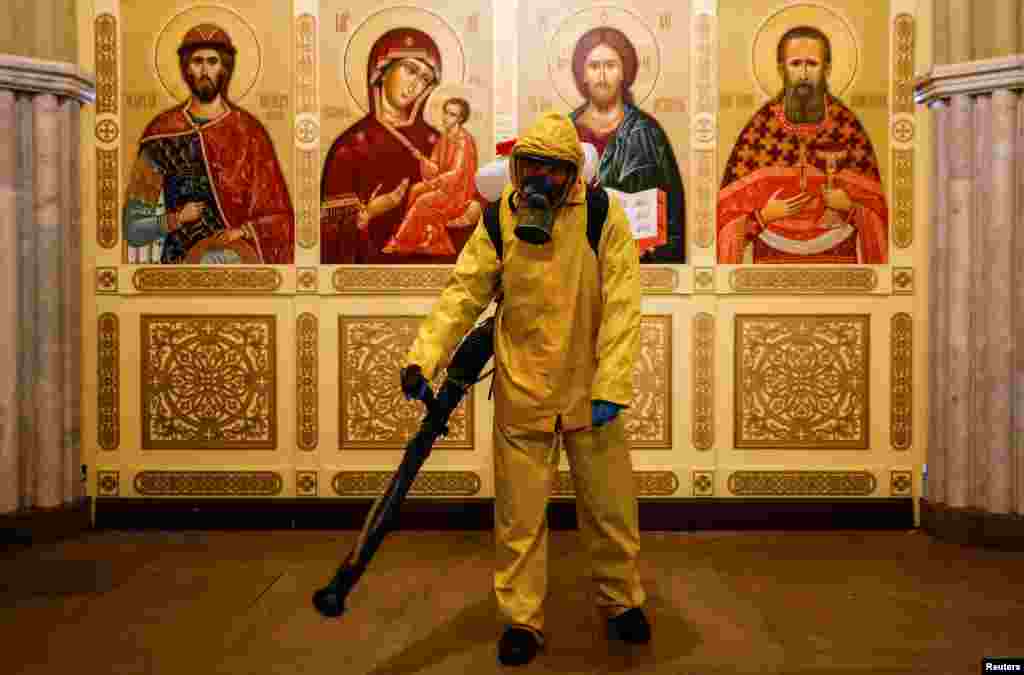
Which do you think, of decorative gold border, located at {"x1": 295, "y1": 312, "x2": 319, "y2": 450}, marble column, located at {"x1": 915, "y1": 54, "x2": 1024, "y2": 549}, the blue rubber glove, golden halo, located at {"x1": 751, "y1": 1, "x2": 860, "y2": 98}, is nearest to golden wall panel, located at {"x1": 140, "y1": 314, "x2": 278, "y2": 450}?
decorative gold border, located at {"x1": 295, "y1": 312, "x2": 319, "y2": 450}

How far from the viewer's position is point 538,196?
2592 millimetres

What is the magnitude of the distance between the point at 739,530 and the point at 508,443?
217 centimetres

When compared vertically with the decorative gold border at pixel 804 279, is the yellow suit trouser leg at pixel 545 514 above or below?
below

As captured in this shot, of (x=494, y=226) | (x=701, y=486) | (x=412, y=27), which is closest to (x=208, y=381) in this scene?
(x=412, y=27)

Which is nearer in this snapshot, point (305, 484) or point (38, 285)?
point (38, 285)

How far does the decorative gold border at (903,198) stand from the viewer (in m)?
4.36

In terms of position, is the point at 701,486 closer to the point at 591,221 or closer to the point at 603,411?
the point at 603,411

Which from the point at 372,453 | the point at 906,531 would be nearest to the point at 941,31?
the point at 906,531

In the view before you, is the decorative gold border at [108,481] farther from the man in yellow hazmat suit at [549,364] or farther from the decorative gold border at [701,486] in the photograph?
the decorative gold border at [701,486]

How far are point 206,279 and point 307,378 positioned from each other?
762 millimetres

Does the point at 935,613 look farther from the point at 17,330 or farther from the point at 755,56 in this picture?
the point at 17,330

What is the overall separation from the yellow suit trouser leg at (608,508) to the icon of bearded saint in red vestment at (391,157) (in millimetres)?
1904

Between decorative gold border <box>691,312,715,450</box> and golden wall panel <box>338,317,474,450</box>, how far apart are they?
1.22 meters

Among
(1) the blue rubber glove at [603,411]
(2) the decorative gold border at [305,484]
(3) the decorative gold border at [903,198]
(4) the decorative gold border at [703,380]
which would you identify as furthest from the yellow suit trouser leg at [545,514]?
(3) the decorative gold border at [903,198]
